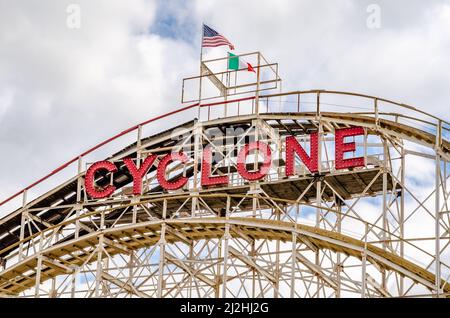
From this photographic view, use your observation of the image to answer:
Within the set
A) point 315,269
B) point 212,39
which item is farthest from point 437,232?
point 212,39

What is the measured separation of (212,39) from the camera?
52812 mm

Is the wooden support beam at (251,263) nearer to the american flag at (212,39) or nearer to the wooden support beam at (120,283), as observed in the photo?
the wooden support beam at (120,283)

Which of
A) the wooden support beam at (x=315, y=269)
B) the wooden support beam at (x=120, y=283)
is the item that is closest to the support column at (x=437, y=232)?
the wooden support beam at (x=315, y=269)

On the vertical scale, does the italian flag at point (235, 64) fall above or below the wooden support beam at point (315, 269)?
above

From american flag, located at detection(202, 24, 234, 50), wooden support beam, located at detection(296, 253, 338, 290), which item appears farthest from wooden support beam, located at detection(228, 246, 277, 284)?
american flag, located at detection(202, 24, 234, 50)

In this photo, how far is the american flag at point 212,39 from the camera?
5266cm

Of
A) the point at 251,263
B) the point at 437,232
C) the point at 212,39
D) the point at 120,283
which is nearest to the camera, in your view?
the point at 437,232

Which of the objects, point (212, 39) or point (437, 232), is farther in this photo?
point (212, 39)

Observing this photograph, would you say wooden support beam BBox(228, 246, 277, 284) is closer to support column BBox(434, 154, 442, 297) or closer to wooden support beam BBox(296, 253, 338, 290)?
wooden support beam BBox(296, 253, 338, 290)

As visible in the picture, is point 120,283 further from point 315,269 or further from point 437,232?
point 437,232

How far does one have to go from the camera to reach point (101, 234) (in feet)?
144
